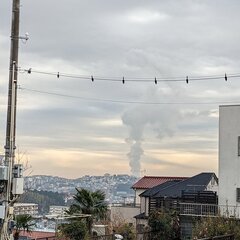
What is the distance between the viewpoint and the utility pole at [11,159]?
1572 centimetres

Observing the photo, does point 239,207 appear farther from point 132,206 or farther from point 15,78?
point 132,206

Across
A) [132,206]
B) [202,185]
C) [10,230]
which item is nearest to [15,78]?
[10,230]

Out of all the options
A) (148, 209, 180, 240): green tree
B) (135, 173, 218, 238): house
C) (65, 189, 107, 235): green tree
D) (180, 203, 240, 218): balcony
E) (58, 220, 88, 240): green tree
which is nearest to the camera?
(58, 220, 88, 240): green tree

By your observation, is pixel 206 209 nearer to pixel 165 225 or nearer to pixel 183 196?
pixel 165 225

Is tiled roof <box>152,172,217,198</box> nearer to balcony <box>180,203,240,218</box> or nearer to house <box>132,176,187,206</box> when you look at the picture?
balcony <box>180,203,240,218</box>

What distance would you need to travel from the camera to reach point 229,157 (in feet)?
101

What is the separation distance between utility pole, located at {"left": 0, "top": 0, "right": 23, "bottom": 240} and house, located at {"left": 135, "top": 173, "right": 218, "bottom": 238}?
53.2ft

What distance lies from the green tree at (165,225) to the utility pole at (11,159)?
603 inches

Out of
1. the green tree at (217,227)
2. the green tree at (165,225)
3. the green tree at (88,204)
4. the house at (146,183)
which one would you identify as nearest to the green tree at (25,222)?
the green tree at (88,204)

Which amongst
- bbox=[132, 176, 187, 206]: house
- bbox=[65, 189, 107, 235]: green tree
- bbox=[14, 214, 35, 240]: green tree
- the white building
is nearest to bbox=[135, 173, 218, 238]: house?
the white building

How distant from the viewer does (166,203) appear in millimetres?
33375

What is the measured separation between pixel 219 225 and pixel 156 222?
5582 mm

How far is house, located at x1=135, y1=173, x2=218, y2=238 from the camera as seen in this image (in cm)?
3189

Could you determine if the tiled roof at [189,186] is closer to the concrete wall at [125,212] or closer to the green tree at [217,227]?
the concrete wall at [125,212]
